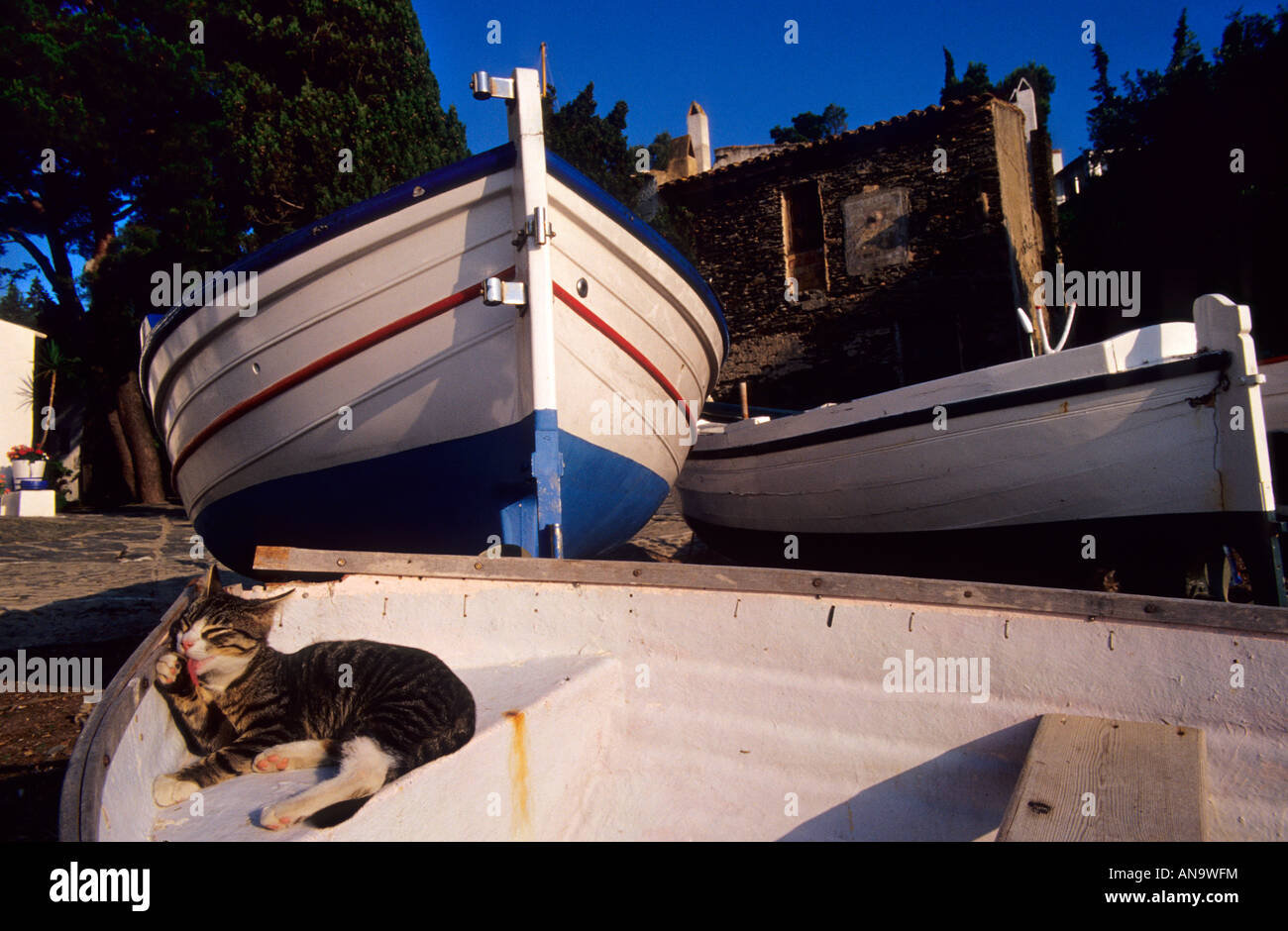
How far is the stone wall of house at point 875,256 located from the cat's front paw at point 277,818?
12274mm

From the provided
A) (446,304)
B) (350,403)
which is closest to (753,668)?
(446,304)

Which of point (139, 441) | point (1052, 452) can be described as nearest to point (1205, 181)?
point (1052, 452)

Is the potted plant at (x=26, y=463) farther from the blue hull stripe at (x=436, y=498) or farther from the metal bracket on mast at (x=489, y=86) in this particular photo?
the metal bracket on mast at (x=489, y=86)

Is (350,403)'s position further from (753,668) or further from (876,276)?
(876,276)

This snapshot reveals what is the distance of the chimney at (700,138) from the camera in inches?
875

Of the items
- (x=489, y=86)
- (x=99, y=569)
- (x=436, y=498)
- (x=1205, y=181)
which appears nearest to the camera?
(x=489, y=86)

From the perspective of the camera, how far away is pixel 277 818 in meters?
1.47

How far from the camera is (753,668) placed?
6.87ft

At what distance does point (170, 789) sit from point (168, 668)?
30cm

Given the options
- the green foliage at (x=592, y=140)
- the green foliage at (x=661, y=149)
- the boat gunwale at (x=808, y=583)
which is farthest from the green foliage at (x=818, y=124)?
the boat gunwale at (x=808, y=583)

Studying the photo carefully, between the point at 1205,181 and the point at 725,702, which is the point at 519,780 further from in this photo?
the point at 1205,181

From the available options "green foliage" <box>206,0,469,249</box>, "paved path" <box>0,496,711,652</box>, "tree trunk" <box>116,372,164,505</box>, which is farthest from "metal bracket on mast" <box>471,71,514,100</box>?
"tree trunk" <box>116,372,164,505</box>

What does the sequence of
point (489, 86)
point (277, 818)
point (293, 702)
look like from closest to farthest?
point (277, 818), point (293, 702), point (489, 86)

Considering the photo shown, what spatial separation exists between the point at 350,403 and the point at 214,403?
3.18ft
